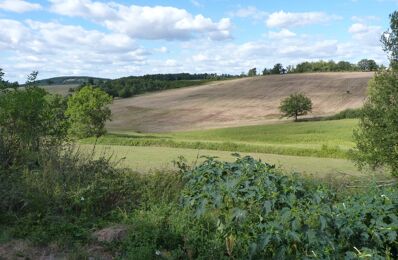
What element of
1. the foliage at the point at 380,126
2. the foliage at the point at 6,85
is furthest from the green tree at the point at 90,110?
the foliage at the point at 6,85

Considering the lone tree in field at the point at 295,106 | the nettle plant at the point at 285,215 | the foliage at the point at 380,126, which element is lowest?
the lone tree in field at the point at 295,106

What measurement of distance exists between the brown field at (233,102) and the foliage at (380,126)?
3228 centimetres

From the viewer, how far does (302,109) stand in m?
55.4

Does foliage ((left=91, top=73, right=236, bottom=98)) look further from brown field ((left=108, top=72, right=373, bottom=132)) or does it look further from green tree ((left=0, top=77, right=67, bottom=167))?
green tree ((left=0, top=77, right=67, bottom=167))

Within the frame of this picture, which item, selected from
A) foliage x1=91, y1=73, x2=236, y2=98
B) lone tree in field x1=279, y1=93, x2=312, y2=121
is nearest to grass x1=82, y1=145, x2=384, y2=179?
lone tree in field x1=279, y1=93, x2=312, y2=121

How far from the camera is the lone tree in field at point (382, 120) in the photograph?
726 inches

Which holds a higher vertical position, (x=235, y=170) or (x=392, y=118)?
(x=235, y=170)

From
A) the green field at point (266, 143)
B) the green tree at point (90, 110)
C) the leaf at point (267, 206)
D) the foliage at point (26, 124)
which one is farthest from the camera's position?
the green tree at point (90, 110)

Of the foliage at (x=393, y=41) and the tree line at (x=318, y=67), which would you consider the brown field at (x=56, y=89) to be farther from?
the tree line at (x=318, y=67)

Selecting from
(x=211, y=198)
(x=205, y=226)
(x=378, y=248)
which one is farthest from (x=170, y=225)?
(x=378, y=248)

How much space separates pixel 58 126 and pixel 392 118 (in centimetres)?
1384

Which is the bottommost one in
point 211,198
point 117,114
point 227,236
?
point 117,114

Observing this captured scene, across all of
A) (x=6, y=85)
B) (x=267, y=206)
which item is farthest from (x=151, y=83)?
(x=267, y=206)

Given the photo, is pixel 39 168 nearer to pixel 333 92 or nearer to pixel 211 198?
pixel 211 198
